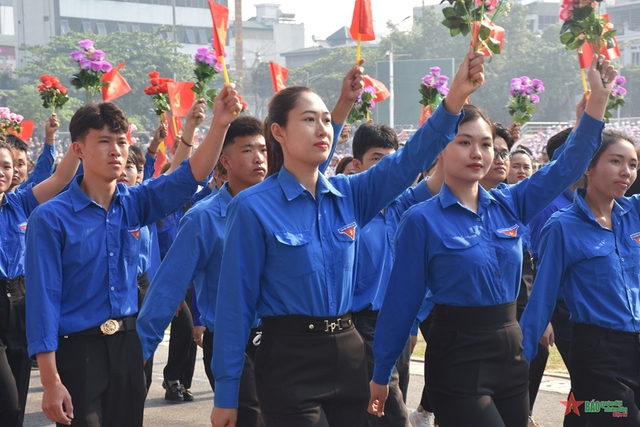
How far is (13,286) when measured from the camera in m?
5.34

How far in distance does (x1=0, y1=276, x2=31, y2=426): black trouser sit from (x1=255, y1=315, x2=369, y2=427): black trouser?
2317 mm

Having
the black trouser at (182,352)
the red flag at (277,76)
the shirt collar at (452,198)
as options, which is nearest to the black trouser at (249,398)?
the shirt collar at (452,198)

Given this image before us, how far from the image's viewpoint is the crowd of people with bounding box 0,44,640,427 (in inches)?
130

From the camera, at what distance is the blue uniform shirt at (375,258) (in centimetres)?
481

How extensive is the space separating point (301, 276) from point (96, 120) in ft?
4.78

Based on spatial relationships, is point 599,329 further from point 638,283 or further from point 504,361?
point 504,361

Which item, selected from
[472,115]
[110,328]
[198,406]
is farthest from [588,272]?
[198,406]

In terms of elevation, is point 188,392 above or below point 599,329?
below

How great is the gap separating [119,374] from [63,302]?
1.31ft

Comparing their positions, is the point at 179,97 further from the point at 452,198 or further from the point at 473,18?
the point at 473,18

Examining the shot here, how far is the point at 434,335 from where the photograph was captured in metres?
3.84

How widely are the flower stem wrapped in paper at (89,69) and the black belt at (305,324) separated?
4.48 m

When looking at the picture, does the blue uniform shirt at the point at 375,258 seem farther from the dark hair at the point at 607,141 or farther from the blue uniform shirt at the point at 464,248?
the dark hair at the point at 607,141

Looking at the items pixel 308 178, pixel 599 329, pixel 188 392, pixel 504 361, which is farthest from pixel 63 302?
pixel 188 392
